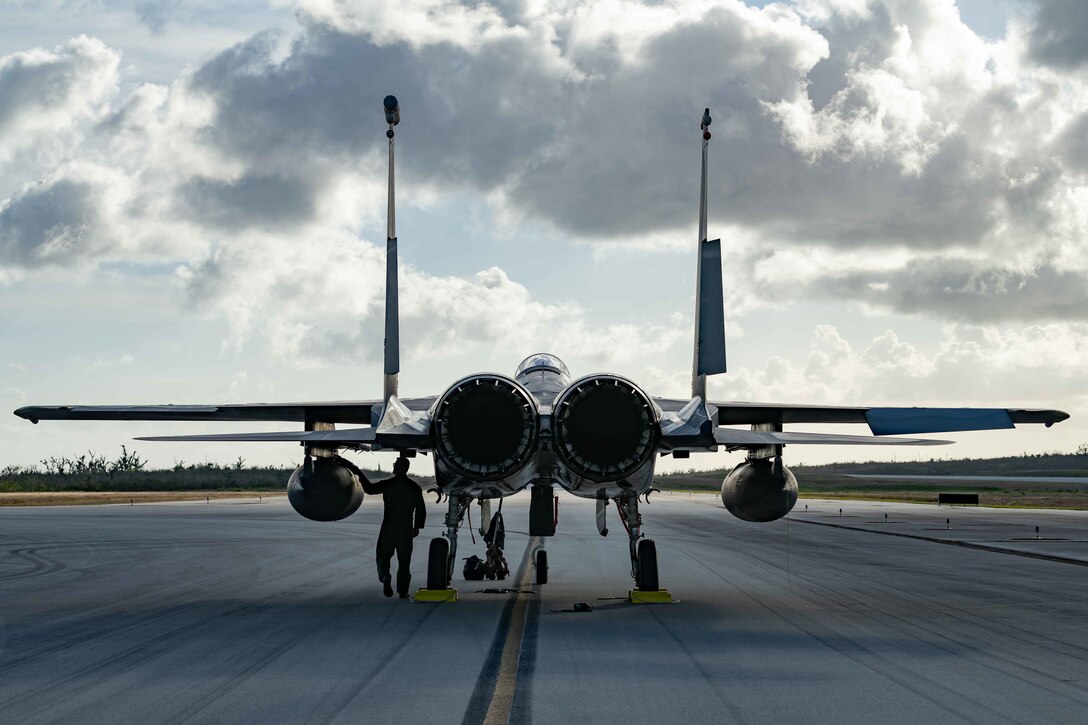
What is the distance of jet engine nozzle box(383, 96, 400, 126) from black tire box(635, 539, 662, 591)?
707 centimetres

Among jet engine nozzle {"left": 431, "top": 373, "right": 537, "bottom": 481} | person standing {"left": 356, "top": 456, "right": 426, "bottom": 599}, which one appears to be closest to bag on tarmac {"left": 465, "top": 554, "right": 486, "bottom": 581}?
person standing {"left": 356, "top": 456, "right": 426, "bottom": 599}

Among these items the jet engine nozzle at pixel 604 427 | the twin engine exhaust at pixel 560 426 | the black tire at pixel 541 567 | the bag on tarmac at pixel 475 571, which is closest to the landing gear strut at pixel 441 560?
the twin engine exhaust at pixel 560 426

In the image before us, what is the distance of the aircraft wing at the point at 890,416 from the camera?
38.2 feet

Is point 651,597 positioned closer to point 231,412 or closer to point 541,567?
point 541,567

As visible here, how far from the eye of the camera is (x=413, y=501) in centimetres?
1391

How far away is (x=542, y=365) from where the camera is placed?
15430mm

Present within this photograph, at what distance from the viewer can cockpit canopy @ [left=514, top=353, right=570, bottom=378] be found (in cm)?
1537

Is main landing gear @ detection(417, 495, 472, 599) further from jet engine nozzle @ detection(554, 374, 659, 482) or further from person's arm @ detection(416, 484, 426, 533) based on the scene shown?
jet engine nozzle @ detection(554, 374, 659, 482)

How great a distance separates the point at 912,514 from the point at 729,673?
39.9 meters

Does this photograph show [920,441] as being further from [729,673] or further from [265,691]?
[265,691]

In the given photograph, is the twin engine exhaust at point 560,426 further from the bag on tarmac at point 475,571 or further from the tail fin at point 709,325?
the bag on tarmac at point 475,571

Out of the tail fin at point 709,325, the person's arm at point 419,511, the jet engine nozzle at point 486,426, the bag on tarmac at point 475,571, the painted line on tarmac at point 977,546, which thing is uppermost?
the tail fin at point 709,325

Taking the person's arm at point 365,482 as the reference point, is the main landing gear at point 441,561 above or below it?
below

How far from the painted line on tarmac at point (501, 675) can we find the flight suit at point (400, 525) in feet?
5.09
